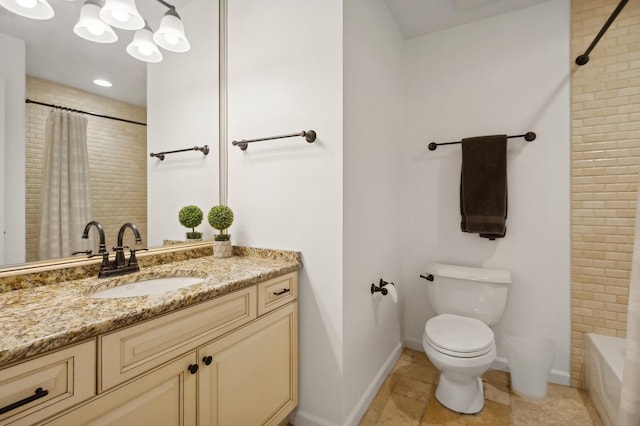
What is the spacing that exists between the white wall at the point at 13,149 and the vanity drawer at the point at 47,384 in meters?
0.65

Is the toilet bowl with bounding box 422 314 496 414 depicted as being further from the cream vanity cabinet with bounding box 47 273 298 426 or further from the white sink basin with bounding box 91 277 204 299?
the white sink basin with bounding box 91 277 204 299

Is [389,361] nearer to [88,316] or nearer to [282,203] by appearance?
[282,203]

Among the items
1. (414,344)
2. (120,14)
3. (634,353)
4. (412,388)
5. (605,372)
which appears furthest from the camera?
(414,344)

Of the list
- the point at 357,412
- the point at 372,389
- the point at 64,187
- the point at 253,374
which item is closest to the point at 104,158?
the point at 64,187

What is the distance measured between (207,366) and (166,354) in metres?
0.19

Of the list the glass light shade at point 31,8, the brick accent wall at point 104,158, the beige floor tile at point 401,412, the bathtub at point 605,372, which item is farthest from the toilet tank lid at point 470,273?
the glass light shade at point 31,8

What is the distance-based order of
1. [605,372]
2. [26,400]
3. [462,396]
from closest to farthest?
[26,400] → [605,372] → [462,396]

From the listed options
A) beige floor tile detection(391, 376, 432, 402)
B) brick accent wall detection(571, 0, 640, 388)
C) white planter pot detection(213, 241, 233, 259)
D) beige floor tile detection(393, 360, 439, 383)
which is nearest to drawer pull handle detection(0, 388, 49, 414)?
white planter pot detection(213, 241, 233, 259)

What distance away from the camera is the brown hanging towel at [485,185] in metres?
2.00

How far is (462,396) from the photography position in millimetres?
1691

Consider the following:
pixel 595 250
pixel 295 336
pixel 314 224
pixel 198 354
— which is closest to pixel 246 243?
pixel 314 224

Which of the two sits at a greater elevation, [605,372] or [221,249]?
[221,249]

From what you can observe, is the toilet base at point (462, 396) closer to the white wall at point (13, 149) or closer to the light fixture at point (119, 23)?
the white wall at point (13, 149)

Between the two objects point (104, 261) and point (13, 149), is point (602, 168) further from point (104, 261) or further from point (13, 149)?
point (13, 149)
